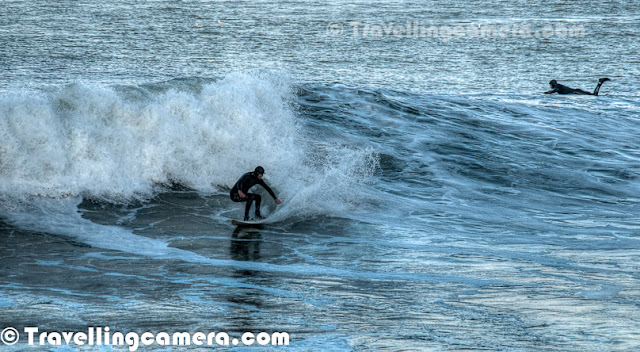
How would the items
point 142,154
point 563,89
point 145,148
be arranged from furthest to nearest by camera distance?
→ point 563,89 → point 145,148 → point 142,154

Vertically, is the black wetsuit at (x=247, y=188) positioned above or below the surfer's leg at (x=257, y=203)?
above

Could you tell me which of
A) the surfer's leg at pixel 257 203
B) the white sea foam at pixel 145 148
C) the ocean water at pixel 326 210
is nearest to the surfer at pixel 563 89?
the ocean water at pixel 326 210

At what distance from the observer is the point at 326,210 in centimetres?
1645

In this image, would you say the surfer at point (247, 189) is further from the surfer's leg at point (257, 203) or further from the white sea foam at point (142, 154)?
the white sea foam at point (142, 154)

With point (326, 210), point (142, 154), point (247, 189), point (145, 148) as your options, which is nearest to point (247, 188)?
point (247, 189)

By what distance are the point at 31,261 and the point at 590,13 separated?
238 ft

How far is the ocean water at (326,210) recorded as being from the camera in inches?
394

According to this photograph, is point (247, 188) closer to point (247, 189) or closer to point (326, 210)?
point (247, 189)

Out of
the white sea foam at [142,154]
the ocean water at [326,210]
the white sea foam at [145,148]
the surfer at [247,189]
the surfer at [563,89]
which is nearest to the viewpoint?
the ocean water at [326,210]

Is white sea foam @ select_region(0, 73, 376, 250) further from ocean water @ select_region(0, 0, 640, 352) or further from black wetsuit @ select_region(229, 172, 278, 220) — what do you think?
black wetsuit @ select_region(229, 172, 278, 220)

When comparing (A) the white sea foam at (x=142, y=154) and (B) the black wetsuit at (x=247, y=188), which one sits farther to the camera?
(A) the white sea foam at (x=142, y=154)

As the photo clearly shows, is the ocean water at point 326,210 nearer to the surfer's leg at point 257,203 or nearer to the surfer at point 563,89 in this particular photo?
the surfer's leg at point 257,203

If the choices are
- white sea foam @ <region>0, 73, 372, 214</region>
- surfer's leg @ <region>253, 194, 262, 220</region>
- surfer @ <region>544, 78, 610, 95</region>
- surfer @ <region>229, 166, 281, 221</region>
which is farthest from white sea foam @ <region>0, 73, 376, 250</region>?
surfer @ <region>544, 78, 610, 95</region>

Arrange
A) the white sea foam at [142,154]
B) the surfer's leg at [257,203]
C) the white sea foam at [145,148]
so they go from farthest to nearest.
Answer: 1. the white sea foam at [145,148]
2. the white sea foam at [142,154]
3. the surfer's leg at [257,203]
